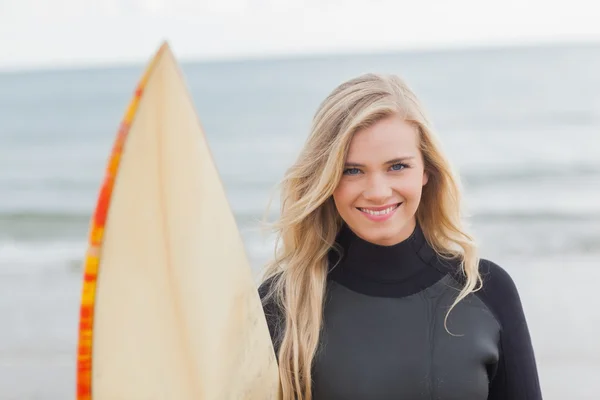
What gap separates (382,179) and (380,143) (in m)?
0.11

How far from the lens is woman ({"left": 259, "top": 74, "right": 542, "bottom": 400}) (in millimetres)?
2232

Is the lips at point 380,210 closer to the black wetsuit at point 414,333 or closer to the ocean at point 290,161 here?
the black wetsuit at point 414,333

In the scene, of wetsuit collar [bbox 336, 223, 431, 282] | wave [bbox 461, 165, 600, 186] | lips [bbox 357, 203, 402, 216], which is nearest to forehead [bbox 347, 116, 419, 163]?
lips [bbox 357, 203, 402, 216]

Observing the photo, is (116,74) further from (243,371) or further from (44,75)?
(243,371)

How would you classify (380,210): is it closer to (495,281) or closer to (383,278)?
(383,278)

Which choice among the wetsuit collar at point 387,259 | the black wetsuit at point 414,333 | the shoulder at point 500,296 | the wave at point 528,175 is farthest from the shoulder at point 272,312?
the wave at point 528,175

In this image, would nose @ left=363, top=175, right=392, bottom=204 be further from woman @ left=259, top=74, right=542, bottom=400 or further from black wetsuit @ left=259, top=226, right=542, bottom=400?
black wetsuit @ left=259, top=226, right=542, bottom=400

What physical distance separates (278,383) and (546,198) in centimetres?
983

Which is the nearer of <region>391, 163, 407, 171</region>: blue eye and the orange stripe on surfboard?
the orange stripe on surfboard

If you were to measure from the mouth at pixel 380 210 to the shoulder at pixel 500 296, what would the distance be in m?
0.40

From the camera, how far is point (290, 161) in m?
2.65

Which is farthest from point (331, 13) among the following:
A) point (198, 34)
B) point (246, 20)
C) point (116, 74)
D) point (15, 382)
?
point (15, 382)

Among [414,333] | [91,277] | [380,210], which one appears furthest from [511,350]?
[91,277]

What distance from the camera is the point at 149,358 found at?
1.57 metres
